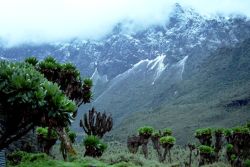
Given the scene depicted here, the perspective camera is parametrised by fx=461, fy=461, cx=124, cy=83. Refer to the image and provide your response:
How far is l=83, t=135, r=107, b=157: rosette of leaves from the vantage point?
2906 centimetres

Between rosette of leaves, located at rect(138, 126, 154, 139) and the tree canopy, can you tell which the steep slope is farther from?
the tree canopy

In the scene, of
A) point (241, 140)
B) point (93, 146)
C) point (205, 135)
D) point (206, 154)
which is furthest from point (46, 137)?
point (241, 140)

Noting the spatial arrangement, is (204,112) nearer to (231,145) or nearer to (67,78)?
(231,145)

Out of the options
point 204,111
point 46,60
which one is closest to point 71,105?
point 46,60

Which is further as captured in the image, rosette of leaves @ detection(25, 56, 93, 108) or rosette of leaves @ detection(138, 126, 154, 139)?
rosette of leaves @ detection(138, 126, 154, 139)

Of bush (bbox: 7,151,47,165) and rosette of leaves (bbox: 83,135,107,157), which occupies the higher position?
rosette of leaves (bbox: 83,135,107,157)

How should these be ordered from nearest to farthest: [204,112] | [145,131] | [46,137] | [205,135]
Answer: [46,137], [145,131], [205,135], [204,112]

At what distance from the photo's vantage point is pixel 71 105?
43.5 feet

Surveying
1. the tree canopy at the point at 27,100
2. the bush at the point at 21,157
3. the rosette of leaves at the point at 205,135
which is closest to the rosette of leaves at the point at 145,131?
the rosette of leaves at the point at 205,135

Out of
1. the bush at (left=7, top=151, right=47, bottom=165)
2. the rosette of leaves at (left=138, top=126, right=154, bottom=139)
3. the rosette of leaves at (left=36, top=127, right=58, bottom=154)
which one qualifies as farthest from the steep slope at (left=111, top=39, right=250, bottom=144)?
the bush at (left=7, top=151, right=47, bottom=165)

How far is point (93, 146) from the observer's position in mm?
29391

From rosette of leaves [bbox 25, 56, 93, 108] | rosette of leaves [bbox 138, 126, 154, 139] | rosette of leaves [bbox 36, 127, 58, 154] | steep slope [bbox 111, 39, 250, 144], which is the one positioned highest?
steep slope [bbox 111, 39, 250, 144]

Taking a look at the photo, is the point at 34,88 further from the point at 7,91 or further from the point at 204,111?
the point at 204,111

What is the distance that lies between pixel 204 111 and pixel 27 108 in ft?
472
